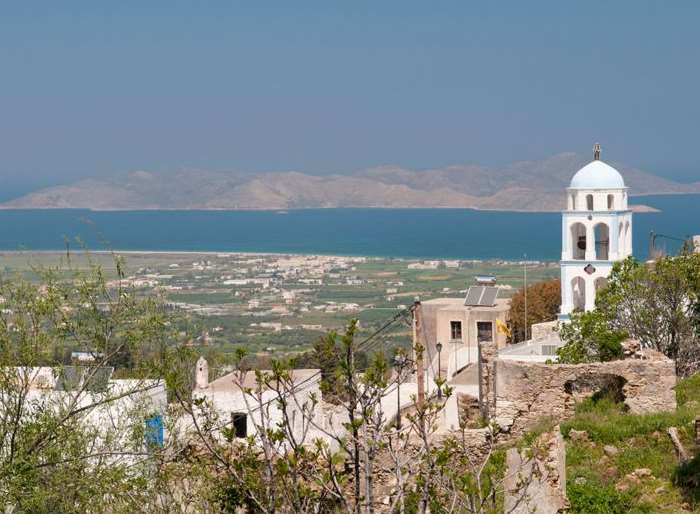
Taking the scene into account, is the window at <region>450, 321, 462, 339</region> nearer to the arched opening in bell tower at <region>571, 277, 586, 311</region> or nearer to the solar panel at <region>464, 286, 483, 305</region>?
the solar panel at <region>464, 286, 483, 305</region>

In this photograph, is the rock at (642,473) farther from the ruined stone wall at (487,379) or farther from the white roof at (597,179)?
the white roof at (597,179)

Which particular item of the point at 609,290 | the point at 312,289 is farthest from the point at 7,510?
the point at 312,289

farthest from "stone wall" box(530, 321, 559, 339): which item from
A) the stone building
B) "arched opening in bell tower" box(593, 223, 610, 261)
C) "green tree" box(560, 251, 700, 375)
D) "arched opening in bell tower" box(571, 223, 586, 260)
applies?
"arched opening in bell tower" box(593, 223, 610, 261)

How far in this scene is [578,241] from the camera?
4697cm

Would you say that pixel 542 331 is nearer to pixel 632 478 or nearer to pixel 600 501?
pixel 632 478

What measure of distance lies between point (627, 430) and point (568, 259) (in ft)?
90.7

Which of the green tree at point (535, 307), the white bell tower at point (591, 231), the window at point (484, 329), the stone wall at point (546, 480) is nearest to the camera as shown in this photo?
the stone wall at point (546, 480)

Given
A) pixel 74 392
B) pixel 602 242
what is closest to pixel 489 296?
pixel 602 242

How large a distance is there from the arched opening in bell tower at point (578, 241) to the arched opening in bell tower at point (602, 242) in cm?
45

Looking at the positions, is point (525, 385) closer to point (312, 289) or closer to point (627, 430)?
point (627, 430)

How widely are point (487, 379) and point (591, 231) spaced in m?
25.0

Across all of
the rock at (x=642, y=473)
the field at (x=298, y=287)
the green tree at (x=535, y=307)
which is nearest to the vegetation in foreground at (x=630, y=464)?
the rock at (x=642, y=473)

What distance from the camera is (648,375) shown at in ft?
67.7

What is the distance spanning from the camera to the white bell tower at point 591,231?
45.4 meters
